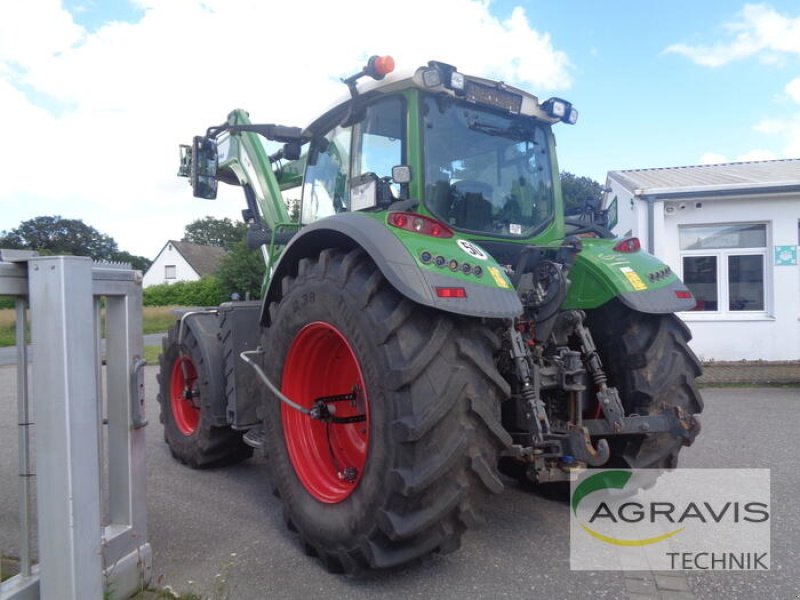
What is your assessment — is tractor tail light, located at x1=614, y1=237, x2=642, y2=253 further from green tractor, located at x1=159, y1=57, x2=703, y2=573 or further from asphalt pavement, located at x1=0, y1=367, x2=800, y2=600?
asphalt pavement, located at x1=0, y1=367, x2=800, y2=600

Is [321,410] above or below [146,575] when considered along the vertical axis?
above

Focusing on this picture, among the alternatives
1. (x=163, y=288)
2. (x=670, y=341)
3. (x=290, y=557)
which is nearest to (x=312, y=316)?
(x=290, y=557)

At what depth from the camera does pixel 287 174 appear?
561 cm

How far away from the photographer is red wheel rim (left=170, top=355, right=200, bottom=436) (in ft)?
16.6

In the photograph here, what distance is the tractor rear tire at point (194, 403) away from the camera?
4554 mm

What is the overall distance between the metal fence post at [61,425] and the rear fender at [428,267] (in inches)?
47.4

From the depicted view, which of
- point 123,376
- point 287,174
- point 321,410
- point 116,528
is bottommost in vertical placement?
point 116,528

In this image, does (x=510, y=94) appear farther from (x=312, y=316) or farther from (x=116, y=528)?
(x=116, y=528)

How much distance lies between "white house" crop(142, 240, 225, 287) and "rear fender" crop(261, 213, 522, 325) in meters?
47.1

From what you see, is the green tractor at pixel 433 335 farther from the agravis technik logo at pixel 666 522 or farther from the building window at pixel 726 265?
the building window at pixel 726 265

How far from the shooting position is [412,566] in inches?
117

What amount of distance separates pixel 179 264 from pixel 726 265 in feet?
149

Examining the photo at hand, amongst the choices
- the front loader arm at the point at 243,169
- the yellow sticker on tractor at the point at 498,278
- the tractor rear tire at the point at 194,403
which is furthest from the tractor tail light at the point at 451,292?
the front loader arm at the point at 243,169

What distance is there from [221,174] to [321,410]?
3.52 metres
